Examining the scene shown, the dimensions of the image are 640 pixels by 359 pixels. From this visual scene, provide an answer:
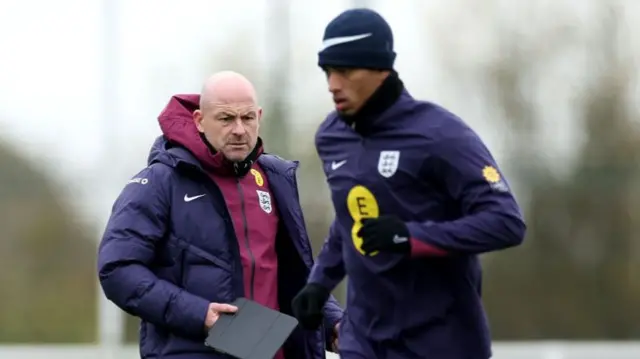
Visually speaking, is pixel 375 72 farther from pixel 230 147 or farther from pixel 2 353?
pixel 2 353

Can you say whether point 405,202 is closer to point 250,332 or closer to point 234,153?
point 250,332

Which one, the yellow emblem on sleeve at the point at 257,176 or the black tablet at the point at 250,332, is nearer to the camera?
the black tablet at the point at 250,332

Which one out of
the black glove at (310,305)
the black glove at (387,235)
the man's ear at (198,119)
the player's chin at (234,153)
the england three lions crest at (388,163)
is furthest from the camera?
the man's ear at (198,119)

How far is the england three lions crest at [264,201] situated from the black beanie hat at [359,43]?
95 cm

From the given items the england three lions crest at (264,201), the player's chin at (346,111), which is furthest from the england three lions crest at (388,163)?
the england three lions crest at (264,201)

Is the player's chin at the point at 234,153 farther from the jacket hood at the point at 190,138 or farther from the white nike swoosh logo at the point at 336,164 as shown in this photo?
the white nike swoosh logo at the point at 336,164

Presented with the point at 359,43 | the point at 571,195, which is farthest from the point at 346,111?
the point at 571,195

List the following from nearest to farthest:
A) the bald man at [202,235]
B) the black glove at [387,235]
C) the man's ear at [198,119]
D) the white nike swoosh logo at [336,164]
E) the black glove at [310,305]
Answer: the black glove at [387,235], the white nike swoosh logo at [336,164], the black glove at [310,305], the bald man at [202,235], the man's ear at [198,119]

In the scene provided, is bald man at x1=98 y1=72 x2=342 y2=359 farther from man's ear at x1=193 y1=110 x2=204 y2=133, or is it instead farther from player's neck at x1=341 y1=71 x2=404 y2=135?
player's neck at x1=341 y1=71 x2=404 y2=135

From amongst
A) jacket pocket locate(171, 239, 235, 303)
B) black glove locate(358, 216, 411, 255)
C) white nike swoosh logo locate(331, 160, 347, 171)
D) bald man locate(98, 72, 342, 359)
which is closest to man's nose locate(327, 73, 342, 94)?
white nike swoosh logo locate(331, 160, 347, 171)

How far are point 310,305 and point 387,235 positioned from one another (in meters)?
0.53

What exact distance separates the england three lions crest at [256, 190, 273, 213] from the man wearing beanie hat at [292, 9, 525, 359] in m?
0.79

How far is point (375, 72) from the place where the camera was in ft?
12.1

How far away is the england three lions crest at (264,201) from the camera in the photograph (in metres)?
4.59
